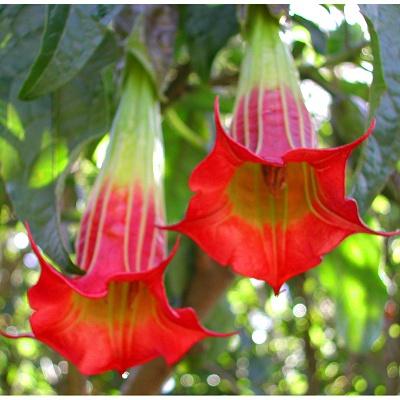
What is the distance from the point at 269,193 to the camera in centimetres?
67

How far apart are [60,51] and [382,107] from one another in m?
0.25

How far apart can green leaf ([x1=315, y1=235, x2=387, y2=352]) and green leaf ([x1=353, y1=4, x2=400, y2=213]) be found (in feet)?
1.48

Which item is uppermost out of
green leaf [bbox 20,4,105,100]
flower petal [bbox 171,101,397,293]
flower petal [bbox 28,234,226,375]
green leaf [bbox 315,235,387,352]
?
green leaf [bbox 20,4,105,100]

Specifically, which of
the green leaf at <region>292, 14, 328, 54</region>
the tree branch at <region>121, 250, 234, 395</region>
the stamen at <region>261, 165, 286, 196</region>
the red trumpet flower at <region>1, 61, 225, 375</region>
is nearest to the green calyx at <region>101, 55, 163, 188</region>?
the red trumpet flower at <region>1, 61, 225, 375</region>

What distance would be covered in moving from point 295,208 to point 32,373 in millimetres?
1948

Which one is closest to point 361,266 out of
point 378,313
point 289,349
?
point 378,313

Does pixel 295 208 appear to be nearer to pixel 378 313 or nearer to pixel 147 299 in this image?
pixel 147 299

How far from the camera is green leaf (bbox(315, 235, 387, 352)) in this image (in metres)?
1.04

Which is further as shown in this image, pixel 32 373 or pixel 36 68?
pixel 32 373

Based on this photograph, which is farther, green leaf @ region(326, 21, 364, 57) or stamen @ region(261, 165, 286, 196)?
green leaf @ region(326, 21, 364, 57)

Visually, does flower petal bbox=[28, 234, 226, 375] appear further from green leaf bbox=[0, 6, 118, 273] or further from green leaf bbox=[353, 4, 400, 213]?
green leaf bbox=[353, 4, 400, 213]

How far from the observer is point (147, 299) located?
25.7 inches

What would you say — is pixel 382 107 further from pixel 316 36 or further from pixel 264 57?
pixel 316 36

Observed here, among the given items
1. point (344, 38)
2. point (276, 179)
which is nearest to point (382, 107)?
point (276, 179)
